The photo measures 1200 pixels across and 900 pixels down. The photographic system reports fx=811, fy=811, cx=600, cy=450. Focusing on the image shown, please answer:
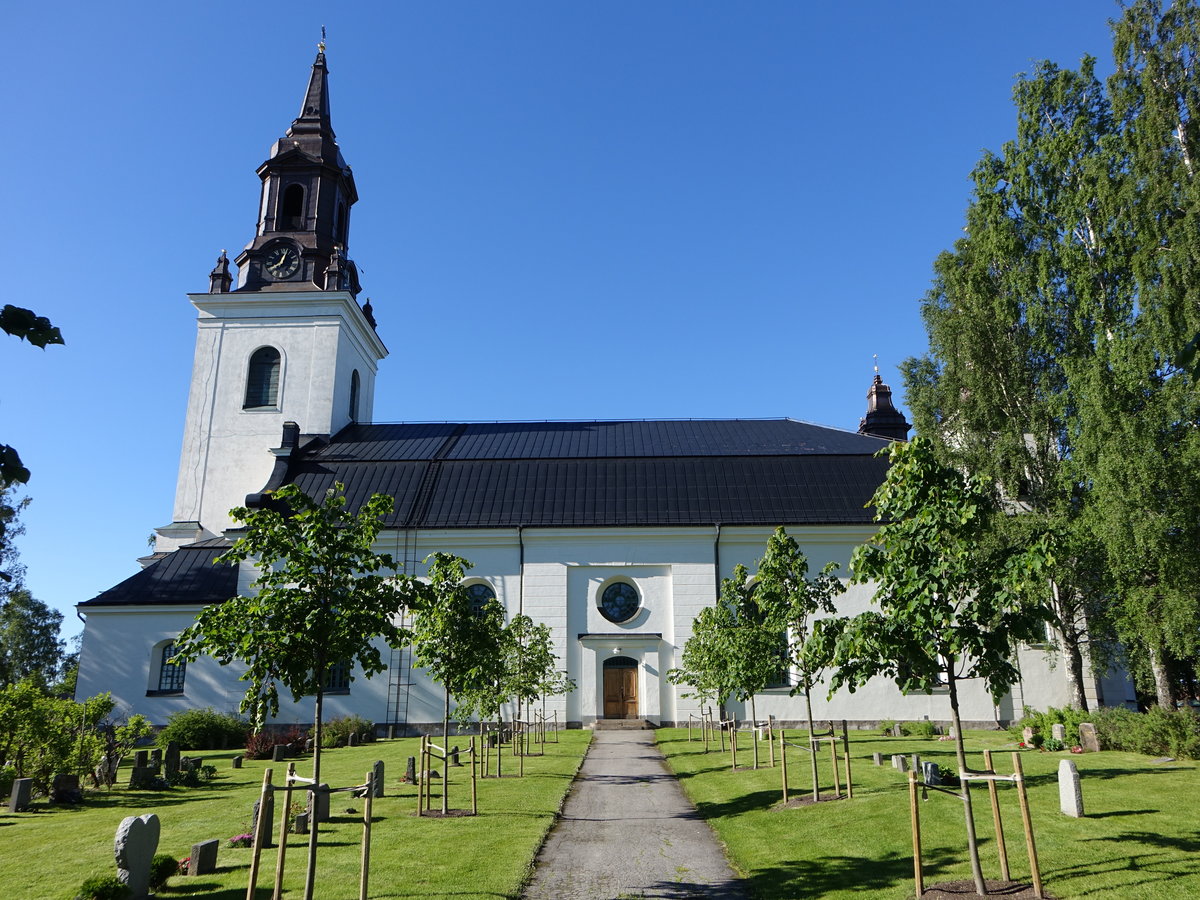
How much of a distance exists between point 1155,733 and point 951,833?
10.3 m

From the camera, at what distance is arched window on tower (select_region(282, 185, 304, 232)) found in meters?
42.6

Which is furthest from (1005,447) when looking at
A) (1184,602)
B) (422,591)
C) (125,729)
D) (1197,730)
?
(125,729)

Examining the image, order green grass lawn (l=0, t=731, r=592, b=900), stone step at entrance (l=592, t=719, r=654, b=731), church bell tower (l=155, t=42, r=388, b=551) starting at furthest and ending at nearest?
1. church bell tower (l=155, t=42, r=388, b=551)
2. stone step at entrance (l=592, t=719, r=654, b=731)
3. green grass lawn (l=0, t=731, r=592, b=900)

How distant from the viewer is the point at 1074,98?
23.5 m

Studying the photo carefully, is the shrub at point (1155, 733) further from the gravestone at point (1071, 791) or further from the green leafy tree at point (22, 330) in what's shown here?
the green leafy tree at point (22, 330)

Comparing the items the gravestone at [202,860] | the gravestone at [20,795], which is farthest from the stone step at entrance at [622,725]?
the gravestone at [202,860]

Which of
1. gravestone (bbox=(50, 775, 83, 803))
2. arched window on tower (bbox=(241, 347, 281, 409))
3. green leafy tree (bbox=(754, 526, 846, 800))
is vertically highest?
arched window on tower (bbox=(241, 347, 281, 409))

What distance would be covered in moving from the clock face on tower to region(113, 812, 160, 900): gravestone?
36.0 m

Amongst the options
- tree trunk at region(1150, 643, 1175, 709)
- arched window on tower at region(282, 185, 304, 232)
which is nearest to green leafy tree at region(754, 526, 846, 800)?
tree trunk at region(1150, 643, 1175, 709)

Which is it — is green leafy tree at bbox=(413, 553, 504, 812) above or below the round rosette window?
below

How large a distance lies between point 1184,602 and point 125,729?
27.3 metres

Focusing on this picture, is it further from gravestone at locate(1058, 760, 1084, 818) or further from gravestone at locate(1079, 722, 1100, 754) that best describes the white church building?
gravestone at locate(1058, 760, 1084, 818)

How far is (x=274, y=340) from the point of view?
1612 inches

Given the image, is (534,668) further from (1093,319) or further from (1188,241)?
(1188,241)
